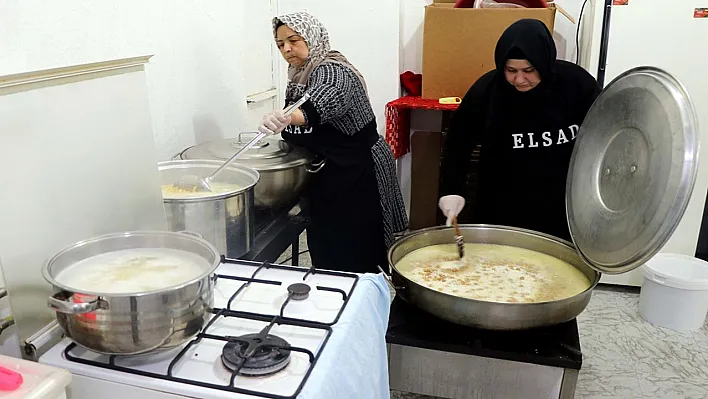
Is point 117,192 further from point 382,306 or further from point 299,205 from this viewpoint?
point 299,205

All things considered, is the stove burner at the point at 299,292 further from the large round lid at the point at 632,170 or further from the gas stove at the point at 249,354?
the large round lid at the point at 632,170

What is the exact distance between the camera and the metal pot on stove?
1.10 metres

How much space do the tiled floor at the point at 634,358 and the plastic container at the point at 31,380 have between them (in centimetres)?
148

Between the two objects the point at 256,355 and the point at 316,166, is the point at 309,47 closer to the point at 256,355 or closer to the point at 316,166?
the point at 316,166

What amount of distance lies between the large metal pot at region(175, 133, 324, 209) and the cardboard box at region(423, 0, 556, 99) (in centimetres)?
145

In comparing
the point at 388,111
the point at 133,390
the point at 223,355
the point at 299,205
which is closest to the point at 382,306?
the point at 223,355

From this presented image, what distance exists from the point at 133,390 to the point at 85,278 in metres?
0.20

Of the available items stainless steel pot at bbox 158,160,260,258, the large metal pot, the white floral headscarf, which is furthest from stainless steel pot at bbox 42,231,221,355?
the white floral headscarf

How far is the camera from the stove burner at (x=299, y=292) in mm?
1040

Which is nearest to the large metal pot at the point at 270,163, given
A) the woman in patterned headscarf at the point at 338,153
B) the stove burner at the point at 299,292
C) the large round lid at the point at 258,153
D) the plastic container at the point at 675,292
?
the large round lid at the point at 258,153

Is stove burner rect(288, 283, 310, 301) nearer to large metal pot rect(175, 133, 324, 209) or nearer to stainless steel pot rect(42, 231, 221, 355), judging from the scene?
stainless steel pot rect(42, 231, 221, 355)

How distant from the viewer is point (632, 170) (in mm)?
1294

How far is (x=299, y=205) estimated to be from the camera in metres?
1.97

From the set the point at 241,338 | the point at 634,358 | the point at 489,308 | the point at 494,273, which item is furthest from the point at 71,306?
Answer: the point at 634,358
